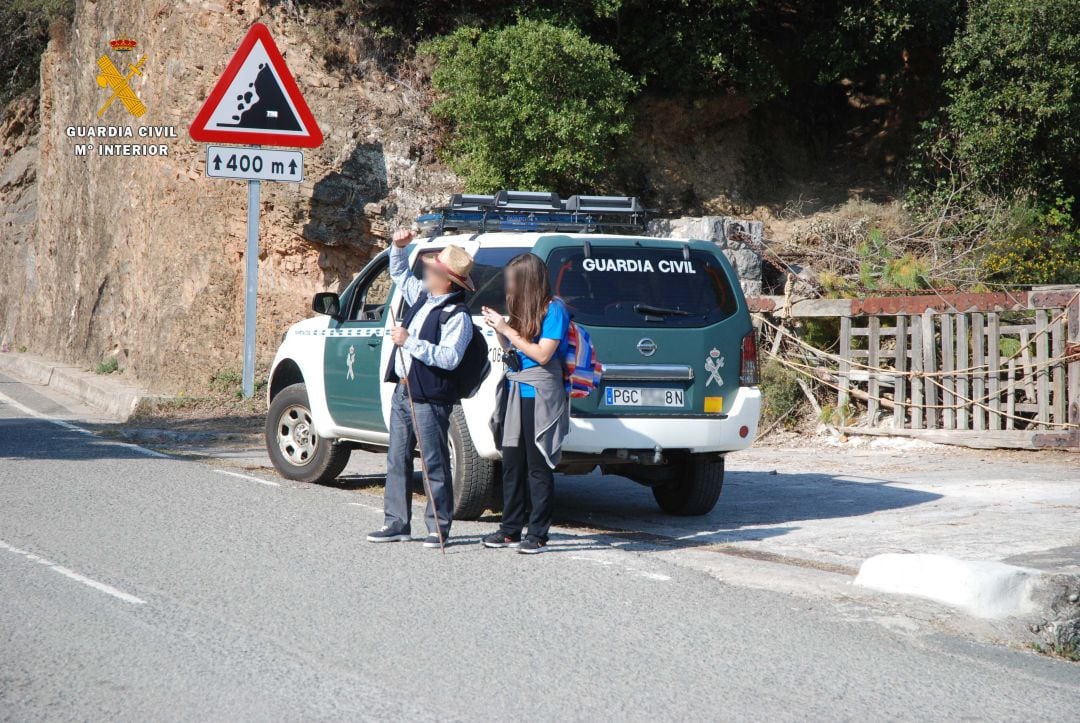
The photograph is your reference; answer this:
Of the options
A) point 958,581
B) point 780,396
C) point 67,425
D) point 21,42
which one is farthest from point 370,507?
point 21,42

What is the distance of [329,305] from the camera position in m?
9.12

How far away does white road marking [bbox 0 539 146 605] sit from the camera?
547 centimetres

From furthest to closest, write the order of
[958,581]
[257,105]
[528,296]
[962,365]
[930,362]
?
[930,362] < [962,365] < [257,105] < [528,296] < [958,581]

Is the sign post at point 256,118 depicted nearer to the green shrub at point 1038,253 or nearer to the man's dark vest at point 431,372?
the man's dark vest at point 431,372

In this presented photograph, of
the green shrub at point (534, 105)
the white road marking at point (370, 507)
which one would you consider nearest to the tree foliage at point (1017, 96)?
the green shrub at point (534, 105)

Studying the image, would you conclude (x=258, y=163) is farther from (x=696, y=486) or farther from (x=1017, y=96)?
(x=1017, y=96)

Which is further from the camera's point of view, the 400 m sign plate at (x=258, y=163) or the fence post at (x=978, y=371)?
the fence post at (x=978, y=371)

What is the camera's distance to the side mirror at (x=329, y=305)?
891cm

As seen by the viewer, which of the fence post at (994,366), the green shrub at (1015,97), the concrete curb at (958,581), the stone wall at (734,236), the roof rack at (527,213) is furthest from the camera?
the green shrub at (1015,97)

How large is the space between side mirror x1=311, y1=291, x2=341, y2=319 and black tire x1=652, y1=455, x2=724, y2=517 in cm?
299

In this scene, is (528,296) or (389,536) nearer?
(528,296)

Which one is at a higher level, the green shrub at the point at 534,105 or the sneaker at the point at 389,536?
the green shrub at the point at 534,105

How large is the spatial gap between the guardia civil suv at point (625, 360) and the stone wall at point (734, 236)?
23.4 feet

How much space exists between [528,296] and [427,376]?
31.4 inches
